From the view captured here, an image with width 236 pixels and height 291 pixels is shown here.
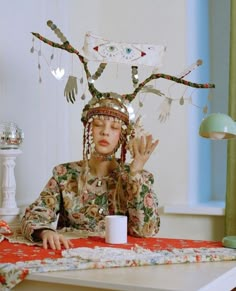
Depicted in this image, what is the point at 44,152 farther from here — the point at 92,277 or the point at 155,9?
the point at 92,277

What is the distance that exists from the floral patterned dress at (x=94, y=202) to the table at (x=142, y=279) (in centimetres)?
42

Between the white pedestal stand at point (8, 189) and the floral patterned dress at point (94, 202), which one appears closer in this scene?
the floral patterned dress at point (94, 202)

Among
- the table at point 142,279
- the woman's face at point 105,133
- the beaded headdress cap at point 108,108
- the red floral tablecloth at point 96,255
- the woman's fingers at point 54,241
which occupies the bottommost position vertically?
the table at point 142,279

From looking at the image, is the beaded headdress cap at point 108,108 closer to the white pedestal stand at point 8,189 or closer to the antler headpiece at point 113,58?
the antler headpiece at point 113,58

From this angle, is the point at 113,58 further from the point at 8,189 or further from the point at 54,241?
the point at 54,241

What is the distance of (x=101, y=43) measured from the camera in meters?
1.99

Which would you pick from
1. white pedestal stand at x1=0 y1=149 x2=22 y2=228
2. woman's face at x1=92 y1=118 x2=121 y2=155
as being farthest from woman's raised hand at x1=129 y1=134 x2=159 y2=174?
white pedestal stand at x1=0 y1=149 x2=22 y2=228

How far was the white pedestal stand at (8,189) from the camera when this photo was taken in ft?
6.47

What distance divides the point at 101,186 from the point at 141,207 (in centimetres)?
17

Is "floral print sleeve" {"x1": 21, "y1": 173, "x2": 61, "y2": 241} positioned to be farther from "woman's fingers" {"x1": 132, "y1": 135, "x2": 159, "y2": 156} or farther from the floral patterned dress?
"woman's fingers" {"x1": 132, "y1": 135, "x2": 159, "y2": 156}

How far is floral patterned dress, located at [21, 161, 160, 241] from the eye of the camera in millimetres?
1766

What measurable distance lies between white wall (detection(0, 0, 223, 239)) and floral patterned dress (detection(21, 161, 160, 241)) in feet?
1.63

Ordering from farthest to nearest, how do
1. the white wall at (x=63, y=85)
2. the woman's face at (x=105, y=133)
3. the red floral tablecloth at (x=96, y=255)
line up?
the white wall at (x=63, y=85), the woman's face at (x=105, y=133), the red floral tablecloth at (x=96, y=255)

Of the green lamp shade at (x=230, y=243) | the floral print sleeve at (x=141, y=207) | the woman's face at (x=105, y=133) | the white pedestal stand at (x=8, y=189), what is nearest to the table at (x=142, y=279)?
the green lamp shade at (x=230, y=243)
